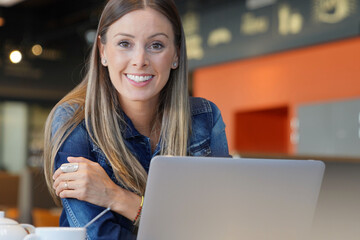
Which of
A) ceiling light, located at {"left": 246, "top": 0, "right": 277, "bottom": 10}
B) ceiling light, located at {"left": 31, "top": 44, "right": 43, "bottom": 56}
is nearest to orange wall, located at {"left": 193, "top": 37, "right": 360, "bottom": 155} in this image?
ceiling light, located at {"left": 246, "top": 0, "right": 277, "bottom": 10}

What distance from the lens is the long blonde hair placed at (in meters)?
1.56

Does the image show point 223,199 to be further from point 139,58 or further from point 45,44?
point 45,44

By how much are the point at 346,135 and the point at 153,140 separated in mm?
4261

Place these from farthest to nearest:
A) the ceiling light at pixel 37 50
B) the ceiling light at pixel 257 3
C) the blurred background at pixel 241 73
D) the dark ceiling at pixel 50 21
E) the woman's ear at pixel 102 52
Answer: the ceiling light at pixel 37 50 → the dark ceiling at pixel 50 21 → the ceiling light at pixel 257 3 → the blurred background at pixel 241 73 → the woman's ear at pixel 102 52

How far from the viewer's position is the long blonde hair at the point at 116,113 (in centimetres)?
156

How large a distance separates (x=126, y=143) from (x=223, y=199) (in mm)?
611

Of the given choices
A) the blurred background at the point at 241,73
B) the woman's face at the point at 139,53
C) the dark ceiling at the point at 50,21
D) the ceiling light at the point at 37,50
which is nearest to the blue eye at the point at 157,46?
the woman's face at the point at 139,53

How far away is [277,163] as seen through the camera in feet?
3.64

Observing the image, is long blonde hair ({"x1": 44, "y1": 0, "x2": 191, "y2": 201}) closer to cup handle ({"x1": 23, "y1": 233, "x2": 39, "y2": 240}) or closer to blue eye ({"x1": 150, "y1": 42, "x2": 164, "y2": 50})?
blue eye ({"x1": 150, "y1": 42, "x2": 164, "y2": 50})

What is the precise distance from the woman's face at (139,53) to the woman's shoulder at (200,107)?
0.51ft

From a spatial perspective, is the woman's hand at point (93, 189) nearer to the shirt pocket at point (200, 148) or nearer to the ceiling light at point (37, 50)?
the shirt pocket at point (200, 148)

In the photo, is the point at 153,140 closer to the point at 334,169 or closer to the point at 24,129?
the point at 334,169

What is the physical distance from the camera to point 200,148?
174 cm

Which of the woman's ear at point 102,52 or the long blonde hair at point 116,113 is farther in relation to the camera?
the woman's ear at point 102,52
